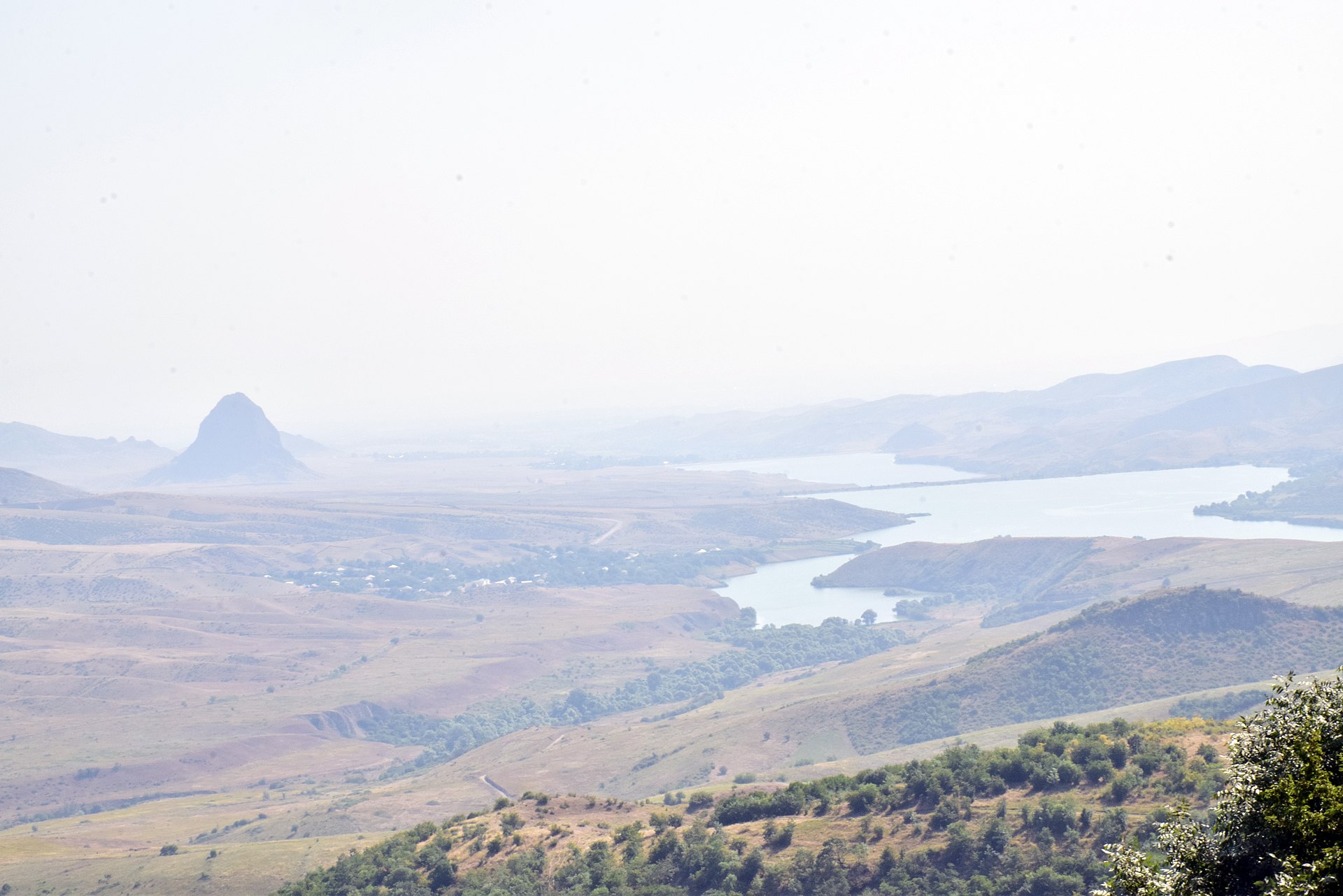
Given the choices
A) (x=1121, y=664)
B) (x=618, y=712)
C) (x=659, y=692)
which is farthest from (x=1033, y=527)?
(x=1121, y=664)

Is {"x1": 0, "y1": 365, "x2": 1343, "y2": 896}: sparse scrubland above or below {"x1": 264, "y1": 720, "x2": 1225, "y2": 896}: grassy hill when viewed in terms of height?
below

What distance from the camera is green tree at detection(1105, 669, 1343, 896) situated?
9.45 m

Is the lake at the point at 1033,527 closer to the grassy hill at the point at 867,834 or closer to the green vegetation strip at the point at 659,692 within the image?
the green vegetation strip at the point at 659,692

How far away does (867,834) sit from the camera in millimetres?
30344

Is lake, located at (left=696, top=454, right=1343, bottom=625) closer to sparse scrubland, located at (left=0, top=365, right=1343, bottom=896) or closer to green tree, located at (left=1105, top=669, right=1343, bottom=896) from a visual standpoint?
sparse scrubland, located at (left=0, top=365, right=1343, bottom=896)

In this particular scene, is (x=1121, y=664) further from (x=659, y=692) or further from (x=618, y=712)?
(x=659, y=692)

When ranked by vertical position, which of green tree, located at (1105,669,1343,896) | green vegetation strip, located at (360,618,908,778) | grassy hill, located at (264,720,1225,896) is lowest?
green vegetation strip, located at (360,618,908,778)

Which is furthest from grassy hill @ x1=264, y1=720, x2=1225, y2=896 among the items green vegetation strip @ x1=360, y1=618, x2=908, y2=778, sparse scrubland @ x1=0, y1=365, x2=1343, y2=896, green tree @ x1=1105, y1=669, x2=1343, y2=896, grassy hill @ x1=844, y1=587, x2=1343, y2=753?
green vegetation strip @ x1=360, y1=618, x2=908, y2=778

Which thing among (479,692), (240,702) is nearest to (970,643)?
(479,692)

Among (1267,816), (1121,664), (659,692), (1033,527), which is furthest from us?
(1033,527)

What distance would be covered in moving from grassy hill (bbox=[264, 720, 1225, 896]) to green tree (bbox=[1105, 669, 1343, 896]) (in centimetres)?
1594

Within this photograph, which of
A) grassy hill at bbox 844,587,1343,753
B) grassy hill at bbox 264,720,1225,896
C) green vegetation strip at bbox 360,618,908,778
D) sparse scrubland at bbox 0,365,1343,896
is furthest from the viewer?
green vegetation strip at bbox 360,618,908,778

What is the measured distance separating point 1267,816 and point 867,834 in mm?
21668

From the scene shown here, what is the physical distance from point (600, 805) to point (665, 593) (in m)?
94.5
